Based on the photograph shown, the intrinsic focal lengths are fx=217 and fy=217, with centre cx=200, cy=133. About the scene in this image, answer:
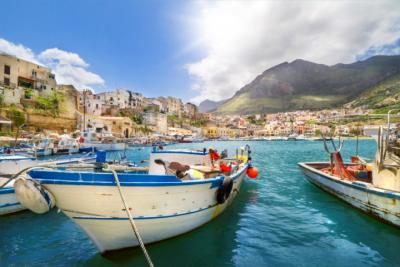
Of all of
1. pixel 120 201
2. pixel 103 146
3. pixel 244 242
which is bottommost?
pixel 244 242

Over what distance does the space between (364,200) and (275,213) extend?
11.1 feet

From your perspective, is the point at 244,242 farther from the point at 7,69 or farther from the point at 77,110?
the point at 77,110

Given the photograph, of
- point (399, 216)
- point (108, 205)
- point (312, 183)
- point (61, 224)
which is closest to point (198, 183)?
point (108, 205)

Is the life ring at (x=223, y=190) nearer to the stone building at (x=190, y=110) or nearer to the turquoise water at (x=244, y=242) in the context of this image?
the turquoise water at (x=244, y=242)

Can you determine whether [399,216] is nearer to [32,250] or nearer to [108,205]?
[108,205]

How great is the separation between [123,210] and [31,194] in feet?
6.30

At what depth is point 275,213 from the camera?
932cm

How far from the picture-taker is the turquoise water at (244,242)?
5590 mm

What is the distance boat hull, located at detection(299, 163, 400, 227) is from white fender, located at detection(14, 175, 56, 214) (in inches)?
392

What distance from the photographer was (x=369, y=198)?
815 centimetres

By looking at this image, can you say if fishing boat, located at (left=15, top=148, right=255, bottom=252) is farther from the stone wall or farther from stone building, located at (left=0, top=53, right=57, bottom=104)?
stone building, located at (left=0, top=53, right=57, bottom=104)

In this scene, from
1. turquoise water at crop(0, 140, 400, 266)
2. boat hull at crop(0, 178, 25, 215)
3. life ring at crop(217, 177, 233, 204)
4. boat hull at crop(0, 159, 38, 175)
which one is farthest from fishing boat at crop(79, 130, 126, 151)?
life ring at crop(217, 177, 233, 204)

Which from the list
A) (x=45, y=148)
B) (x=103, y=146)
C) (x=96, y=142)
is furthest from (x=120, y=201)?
(x=96, y=142)

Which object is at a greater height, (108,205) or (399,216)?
(108,205)
